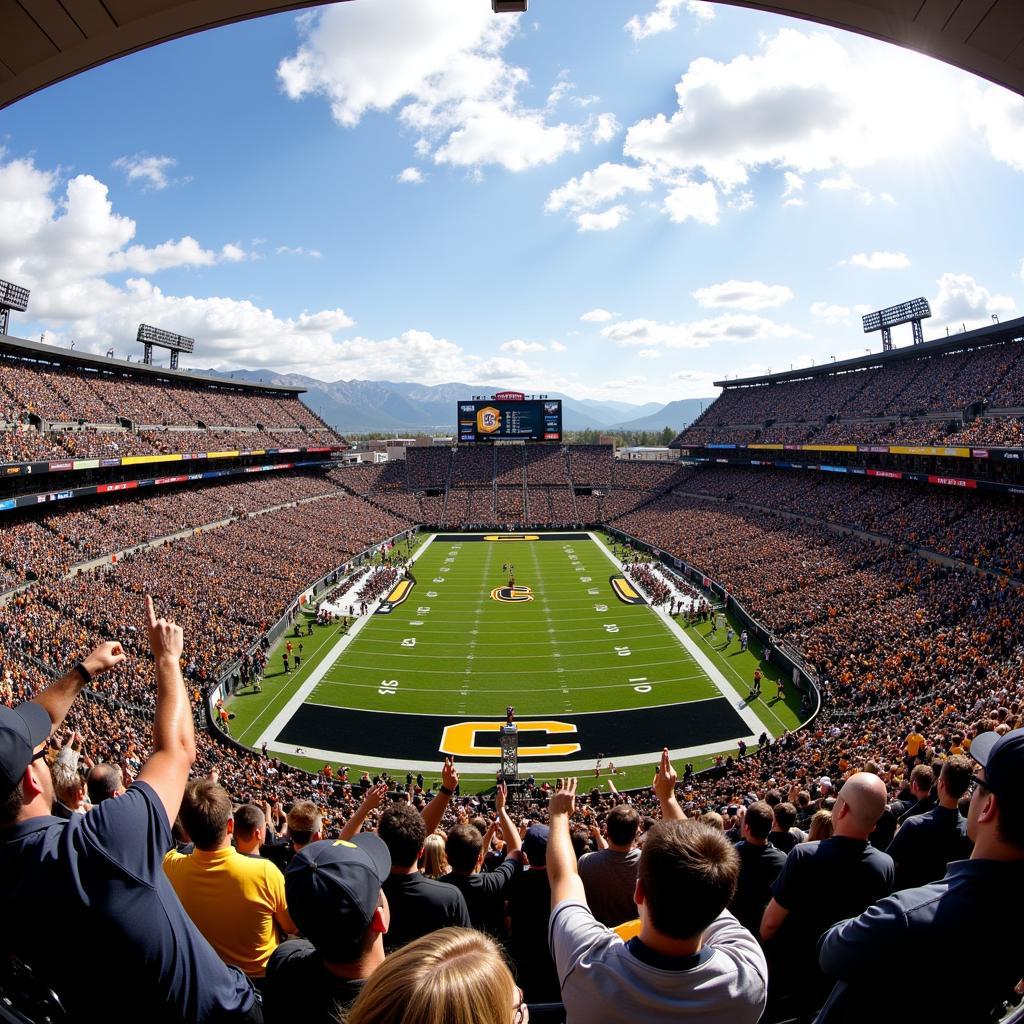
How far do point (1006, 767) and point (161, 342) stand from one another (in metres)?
68.4

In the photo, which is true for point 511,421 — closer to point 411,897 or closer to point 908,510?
point 908,510

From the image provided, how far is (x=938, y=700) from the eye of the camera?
1731 centimetres

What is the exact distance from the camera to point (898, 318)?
55625mm

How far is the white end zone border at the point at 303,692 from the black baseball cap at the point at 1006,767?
20873mm

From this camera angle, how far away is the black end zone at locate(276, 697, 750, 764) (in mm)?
21297

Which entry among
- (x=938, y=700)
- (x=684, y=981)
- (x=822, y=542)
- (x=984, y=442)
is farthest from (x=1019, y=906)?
(x=822, y=542)

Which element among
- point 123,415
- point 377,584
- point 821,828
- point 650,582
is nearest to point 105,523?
point 123,415

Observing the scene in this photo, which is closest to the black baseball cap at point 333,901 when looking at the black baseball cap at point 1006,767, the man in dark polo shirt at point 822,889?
the black baseball cap at point 1006,767

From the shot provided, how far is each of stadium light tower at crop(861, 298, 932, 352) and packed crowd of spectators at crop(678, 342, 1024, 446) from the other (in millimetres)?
4481

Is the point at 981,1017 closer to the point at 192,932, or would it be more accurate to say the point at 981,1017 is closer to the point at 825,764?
the point at 192,932

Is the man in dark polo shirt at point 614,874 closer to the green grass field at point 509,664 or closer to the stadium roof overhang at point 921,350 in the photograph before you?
Result: the green grass field at point 509,664

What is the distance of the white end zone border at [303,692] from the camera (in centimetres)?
2150

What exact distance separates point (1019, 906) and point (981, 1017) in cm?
40

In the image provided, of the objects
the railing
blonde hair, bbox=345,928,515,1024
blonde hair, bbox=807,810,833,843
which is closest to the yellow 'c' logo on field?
the railing
